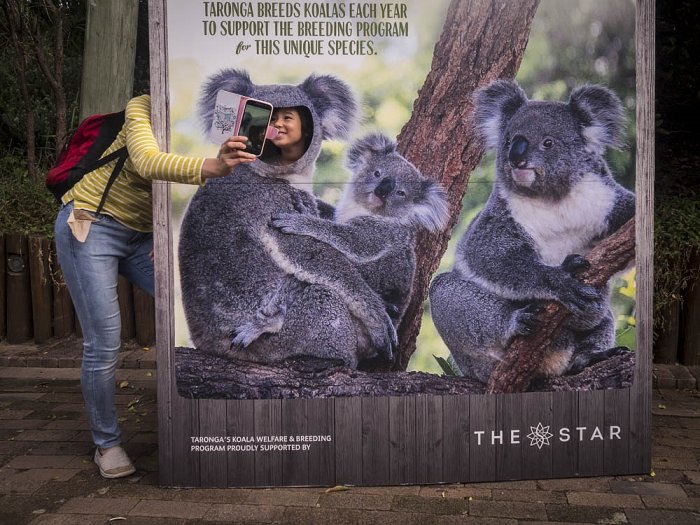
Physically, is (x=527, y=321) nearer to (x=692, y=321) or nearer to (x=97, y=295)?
(x=97, y=295)

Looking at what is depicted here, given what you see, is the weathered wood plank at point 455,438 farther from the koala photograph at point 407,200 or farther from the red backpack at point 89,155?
the red backpack at point 89,155

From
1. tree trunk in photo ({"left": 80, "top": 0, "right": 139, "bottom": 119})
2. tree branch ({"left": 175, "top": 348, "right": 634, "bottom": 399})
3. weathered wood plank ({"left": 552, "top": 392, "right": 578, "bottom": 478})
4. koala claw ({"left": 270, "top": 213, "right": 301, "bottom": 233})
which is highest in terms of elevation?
tree trunk in photo ({"left": 80, "top": 0, "right": 139, "bottom": 119})

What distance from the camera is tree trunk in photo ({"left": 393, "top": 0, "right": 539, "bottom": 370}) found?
3582 millimetres

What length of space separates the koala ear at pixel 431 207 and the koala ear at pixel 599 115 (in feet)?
2.26

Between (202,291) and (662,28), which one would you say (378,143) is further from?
(662,28)

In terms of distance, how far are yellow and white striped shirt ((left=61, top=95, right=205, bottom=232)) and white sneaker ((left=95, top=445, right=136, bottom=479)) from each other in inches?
43.4

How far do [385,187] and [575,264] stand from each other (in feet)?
3.00

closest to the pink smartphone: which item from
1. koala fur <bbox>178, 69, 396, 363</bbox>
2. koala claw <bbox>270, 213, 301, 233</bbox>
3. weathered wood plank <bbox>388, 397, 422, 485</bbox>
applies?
koala fur <bbox>178, 69, 396, 363</bbox>

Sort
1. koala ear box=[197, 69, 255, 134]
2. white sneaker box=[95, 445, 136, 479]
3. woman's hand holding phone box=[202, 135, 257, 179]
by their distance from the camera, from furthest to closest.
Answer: white sneaker box=[95, 445, 136, 479] < koala ear box=[197, 69, 255, 134] < woman's hand holding phone box=[202, 135, 257, 179]

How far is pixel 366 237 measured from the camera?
144 inches

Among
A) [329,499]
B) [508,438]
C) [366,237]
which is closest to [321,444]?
[329,499]

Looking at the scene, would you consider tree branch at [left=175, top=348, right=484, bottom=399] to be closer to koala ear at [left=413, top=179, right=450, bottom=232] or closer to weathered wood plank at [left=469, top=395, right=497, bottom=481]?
weathered wood plank at [left=469, top=395, right=497, bottom=481]

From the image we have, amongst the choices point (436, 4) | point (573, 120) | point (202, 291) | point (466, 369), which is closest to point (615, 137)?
point (573, 120)

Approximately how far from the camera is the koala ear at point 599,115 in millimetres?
3662
